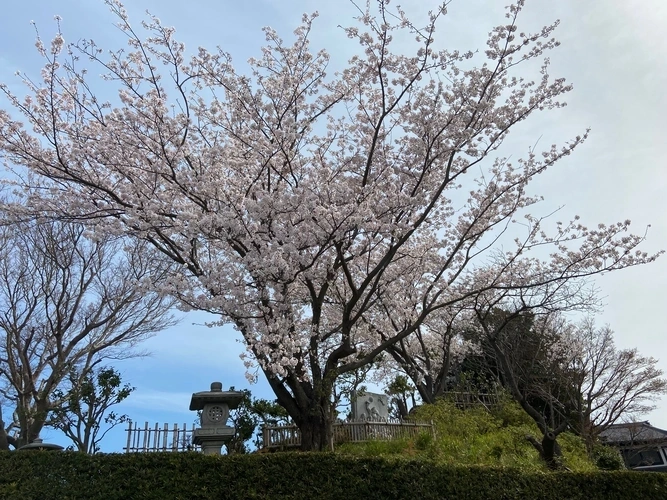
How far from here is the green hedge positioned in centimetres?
526

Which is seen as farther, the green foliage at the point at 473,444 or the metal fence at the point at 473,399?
the metal fence at the point at 473,399

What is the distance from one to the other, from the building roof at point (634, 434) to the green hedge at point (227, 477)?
1537cm

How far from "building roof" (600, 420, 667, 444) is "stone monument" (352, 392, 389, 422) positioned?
9583 millimetres

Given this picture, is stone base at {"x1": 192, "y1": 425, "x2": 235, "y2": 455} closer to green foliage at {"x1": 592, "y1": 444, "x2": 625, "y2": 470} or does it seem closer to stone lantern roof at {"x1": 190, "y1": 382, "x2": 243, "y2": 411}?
stone lantern roof at {"x1": 190, "y1": 382, "x2": 243, "y2": 411}

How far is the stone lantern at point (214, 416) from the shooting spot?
8109 millimetres

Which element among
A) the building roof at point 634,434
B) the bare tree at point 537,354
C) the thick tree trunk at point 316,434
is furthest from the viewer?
the building roof at point 634,434

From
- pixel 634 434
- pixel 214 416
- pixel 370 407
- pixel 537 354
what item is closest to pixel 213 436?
pixel 214 416

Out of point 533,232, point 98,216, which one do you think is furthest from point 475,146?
point 98,216

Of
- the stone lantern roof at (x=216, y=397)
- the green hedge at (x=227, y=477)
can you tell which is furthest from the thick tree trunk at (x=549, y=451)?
the stone lantern roof at (x=216, y=397)

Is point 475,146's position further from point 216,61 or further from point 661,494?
point 661,494

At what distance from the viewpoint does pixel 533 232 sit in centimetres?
933

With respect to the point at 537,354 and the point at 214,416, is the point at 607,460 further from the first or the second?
the point at 214,416

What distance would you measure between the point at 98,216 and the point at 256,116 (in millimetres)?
2878

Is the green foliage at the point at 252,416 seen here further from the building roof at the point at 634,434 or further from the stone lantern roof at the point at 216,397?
the building roof at the point at 634,434
